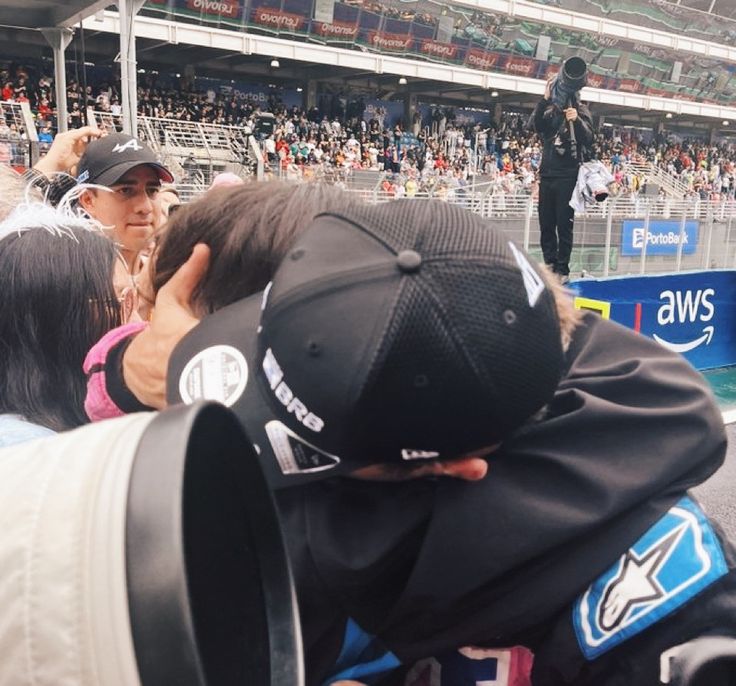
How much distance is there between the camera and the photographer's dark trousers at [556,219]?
555 cm

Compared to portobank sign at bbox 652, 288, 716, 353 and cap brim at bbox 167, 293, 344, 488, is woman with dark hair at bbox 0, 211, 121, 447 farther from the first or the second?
portobank sign at bbox 652, 288, 716, 353

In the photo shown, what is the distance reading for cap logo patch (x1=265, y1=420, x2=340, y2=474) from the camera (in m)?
0.75

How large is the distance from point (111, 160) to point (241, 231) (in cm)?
175

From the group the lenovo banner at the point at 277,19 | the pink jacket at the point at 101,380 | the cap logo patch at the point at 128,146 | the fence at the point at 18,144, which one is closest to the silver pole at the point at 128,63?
the fence at the point at 18,144

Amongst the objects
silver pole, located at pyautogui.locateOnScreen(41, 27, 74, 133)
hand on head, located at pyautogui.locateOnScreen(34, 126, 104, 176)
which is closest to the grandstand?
silver pole, located at pyautogui.locateOnScreen(41, 27, 74, 133)

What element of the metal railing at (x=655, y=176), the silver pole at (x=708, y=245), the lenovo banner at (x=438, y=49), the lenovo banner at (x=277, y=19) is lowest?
the metal railing at (x=655, y=176)

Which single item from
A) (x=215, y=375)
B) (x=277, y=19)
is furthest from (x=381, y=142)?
(x=215, y=375)

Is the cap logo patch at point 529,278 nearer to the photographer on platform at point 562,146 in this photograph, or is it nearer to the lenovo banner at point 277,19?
the photographer on platform at point 562,146

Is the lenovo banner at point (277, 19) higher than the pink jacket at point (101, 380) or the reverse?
the reverse

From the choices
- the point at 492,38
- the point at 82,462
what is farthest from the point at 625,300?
the point at 492,38

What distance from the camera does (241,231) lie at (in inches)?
38.4

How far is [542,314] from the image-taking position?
0.72m

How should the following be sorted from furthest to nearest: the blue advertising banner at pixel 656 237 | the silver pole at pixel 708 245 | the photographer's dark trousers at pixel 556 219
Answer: the silver pole at pixel 708 245 → the blue advertising banner at pixel 656 237 → the photographer's dark trousers at pixel 556 219

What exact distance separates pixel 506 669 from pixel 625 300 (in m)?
3.96
